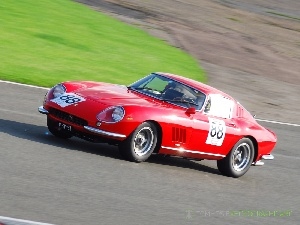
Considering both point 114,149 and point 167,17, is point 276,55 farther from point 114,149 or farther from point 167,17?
point 114,149

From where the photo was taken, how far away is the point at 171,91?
11836 mm

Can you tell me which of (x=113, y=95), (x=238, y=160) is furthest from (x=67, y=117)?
(x=238, y=160)

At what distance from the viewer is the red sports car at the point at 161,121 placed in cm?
1071

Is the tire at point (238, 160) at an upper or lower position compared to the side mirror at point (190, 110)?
lower

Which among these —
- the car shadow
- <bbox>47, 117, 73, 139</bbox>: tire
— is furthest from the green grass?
<bbox>47, 117, 73, 139</bbox>: tire

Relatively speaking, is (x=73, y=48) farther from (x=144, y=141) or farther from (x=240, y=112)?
(x=144, y=141)

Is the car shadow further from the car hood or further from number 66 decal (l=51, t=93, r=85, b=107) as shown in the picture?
the car hood

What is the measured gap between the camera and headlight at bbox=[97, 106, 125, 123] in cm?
1065

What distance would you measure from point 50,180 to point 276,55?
17.8 meters

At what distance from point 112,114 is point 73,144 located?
100 centimetres

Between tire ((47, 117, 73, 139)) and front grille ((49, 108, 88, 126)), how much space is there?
121 millimetres

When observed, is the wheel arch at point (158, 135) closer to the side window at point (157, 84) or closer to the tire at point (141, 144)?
the tire at point (141, 144)

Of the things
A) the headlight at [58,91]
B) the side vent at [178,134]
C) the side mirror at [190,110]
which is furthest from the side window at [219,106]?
the headlight at [58,91]

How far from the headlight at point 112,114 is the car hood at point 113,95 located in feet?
0.52
